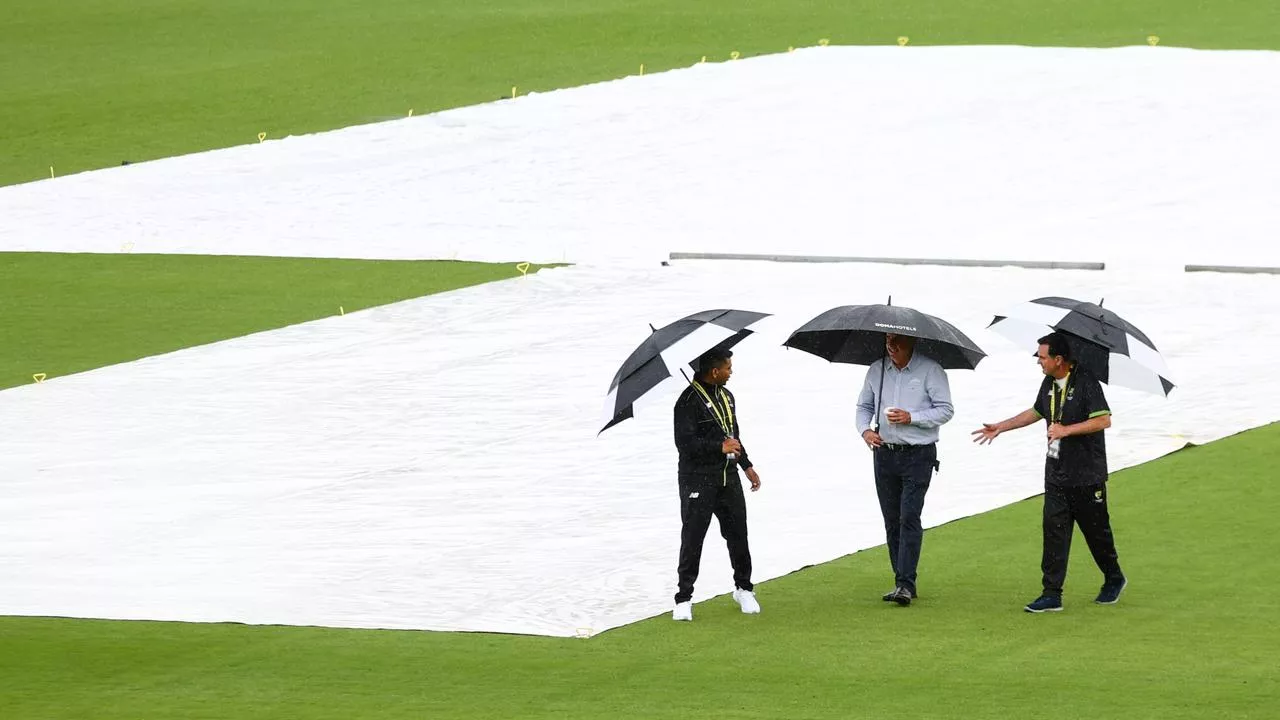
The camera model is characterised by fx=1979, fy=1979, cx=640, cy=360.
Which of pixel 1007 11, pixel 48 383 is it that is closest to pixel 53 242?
pixel 48 383

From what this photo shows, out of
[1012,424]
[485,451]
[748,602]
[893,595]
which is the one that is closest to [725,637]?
[748,602]

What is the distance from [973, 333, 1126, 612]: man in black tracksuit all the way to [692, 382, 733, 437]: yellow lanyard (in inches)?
70.7

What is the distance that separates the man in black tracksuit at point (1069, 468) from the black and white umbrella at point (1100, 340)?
0.32 ft

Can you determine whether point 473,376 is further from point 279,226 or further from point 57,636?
point 279,226

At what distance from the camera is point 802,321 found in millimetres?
20984

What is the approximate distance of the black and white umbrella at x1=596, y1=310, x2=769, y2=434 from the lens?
1159cm

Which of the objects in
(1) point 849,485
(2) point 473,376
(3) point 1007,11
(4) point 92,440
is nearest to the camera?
(1) point 849,485

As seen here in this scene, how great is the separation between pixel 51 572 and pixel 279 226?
48.9 feet

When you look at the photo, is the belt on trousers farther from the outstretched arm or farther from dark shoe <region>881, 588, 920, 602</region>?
dark shoe <region>881, 588, 920, 602</region>

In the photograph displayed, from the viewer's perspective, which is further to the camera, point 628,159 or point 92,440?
point 628,159

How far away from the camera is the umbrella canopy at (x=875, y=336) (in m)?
11.9

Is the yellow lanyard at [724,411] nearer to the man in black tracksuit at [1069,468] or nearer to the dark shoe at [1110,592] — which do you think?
the man in black tracksuit at [1069,468]

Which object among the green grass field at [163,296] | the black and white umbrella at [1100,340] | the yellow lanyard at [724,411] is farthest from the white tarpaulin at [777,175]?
the yellow lanyard at [724,411]

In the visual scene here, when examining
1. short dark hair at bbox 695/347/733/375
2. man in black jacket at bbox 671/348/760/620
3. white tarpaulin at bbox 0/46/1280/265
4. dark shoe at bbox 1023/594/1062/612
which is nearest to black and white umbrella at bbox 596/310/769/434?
short dark hair at bbox 695/347/733/375
